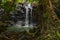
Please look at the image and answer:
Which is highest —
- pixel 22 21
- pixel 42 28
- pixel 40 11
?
pixel 40 11

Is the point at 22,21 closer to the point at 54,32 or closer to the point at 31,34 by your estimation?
the point at 31,34

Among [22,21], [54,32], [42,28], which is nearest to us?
[54,32]

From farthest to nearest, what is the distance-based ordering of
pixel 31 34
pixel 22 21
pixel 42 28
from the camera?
pixel 22 21 → pixel 31 34 → pixel 42 28

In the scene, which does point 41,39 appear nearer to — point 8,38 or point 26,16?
point 8,38

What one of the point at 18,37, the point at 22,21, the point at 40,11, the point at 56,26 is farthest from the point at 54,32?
the point at 22,21

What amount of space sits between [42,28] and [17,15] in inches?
120

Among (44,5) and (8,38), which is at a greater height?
(44,5)

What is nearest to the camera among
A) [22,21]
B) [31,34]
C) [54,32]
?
[54,32]

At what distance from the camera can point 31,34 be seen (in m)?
2.92

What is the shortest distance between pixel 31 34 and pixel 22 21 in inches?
103

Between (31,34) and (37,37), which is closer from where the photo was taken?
(37,37)

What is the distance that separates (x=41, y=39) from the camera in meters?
2.54

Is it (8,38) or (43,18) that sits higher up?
(43,18)

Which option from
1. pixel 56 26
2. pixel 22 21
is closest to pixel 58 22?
pixel 56 26
